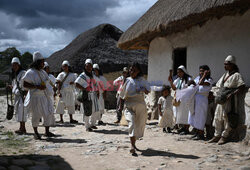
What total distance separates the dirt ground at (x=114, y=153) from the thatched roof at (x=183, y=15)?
2737mm

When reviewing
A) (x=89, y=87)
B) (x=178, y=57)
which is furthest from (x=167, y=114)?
(x=178, y=57)

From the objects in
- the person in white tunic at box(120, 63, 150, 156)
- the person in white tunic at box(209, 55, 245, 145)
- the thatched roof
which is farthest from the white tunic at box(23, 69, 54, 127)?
the thatched roof

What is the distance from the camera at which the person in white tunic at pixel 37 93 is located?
5.36 meters

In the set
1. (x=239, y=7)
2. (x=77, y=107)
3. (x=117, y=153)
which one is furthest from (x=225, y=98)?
(x=77, y=107)

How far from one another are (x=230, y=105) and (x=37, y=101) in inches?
154

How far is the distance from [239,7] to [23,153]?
5.00 m

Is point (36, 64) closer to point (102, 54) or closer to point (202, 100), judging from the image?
point (202, 100)

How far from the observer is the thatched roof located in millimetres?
5273

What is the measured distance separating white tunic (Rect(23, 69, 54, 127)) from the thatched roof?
3614 mm

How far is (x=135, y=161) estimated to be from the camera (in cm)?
391

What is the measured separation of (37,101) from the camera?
5.42 m

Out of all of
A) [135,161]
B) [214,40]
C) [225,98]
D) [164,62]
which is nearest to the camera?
[135,161]

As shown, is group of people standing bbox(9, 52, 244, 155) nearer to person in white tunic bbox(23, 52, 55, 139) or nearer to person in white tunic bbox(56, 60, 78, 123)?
person in white tunic bbox(23, 52, 55, 139)

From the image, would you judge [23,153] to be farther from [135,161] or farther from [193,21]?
[193,21]
